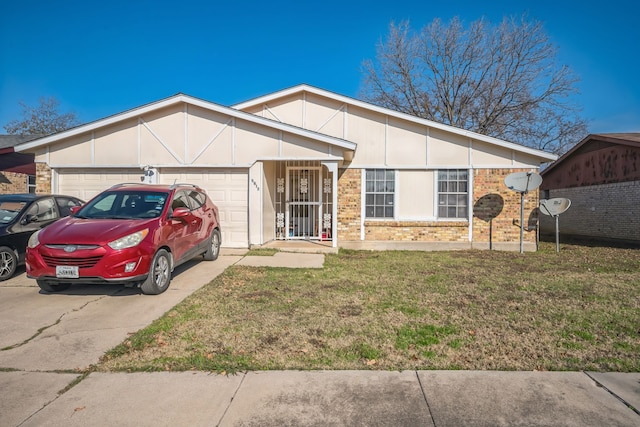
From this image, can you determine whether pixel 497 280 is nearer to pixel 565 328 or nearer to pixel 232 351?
pixel 565 328

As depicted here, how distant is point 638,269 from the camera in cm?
893

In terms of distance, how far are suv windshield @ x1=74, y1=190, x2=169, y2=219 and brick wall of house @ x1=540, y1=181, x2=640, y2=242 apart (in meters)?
17.5

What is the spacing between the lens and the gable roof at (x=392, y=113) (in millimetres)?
11125

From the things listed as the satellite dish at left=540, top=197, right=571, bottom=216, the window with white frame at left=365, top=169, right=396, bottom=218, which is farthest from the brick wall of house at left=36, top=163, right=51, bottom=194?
the satellite dish at left=540, top=197, right=571, bottom=216

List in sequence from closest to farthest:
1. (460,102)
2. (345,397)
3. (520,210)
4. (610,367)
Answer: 1. (345,397)
2. (610,367)
3. (520,210)
4. (460,102)

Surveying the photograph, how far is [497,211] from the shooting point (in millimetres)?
11492

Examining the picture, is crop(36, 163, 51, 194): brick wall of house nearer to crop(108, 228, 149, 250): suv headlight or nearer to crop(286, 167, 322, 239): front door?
crop(286, 167, 322, 239): front door

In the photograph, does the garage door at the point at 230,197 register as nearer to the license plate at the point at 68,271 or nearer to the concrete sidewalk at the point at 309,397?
the license plate at the point at 68,271

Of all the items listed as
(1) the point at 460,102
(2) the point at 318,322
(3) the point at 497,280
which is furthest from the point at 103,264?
(1) the point at 460,102

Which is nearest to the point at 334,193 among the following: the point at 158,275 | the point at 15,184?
the point at 158,275

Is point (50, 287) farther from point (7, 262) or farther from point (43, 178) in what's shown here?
point (43, 178)

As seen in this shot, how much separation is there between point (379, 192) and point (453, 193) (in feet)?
7.41

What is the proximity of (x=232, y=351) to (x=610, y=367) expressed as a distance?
372 centimetres

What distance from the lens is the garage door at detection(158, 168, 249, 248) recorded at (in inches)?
410
